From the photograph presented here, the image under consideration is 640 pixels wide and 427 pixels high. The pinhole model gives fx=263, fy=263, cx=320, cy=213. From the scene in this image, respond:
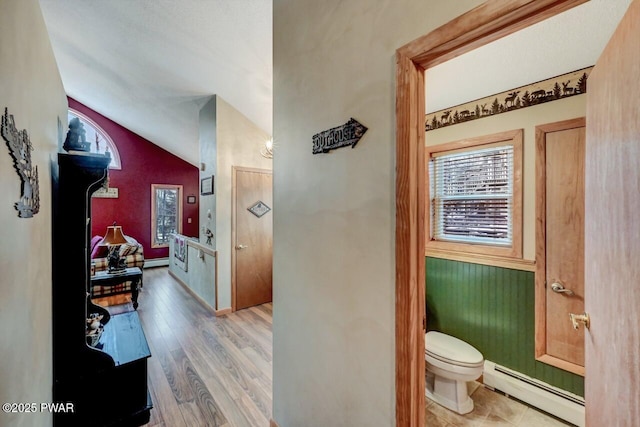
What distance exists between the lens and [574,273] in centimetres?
178

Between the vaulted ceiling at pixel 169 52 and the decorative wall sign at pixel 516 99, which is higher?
the vaulted ceiling at pixel 169 52

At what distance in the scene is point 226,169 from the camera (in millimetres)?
3592

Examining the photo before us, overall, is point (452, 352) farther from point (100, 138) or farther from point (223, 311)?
point (100, 138)

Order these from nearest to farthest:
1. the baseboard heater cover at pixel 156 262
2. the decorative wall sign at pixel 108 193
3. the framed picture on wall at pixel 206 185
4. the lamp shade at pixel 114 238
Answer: the lamp shade at pixel 114 238 < the framed picture on wall at pixel 206 185 < the decorative wall sign at pixel 108 193 < the baseboard heater cover at pixel 156 262

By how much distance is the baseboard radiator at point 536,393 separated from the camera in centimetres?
175

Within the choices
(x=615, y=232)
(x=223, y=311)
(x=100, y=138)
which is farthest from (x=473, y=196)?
(x=100, y=138)

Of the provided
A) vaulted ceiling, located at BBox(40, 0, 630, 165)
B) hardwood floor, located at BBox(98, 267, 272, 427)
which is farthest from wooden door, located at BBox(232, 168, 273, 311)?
vaulted ceiling, located at BBox(40, 0, 630, 165)

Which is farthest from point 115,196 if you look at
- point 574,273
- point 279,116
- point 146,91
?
point 574,273

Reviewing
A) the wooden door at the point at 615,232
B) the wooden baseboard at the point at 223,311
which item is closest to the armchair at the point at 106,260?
the wooden baseboard at the point at 223,311

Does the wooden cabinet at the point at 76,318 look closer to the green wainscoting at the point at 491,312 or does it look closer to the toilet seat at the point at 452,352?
the toilet seat at the point at 452,352

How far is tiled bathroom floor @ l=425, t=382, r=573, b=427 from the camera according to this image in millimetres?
1783

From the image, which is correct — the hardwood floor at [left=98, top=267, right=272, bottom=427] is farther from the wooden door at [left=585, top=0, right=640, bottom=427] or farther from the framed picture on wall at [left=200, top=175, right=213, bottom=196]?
the wooden door at [left=585, top=0, right=640, bottom=427]

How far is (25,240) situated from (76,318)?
2.74 feet

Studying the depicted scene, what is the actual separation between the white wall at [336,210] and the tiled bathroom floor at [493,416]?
3.51 ft
